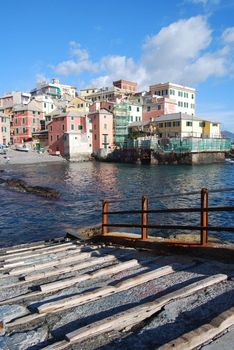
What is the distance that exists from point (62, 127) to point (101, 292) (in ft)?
287

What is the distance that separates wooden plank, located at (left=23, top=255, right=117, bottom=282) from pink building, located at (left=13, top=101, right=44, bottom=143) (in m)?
96.6

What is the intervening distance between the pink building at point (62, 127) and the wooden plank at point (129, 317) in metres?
85.1

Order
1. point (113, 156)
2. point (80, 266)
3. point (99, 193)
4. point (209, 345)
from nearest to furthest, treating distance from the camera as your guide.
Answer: point (209, 345)
point (80, 266)
point (99, 193)
point (113, 156)

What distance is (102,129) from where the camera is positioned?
90.1m

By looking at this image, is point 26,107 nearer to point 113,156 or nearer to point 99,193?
point 113,156

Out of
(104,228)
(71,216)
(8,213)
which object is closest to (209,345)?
(104,228)

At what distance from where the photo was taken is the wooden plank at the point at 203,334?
3.49 m

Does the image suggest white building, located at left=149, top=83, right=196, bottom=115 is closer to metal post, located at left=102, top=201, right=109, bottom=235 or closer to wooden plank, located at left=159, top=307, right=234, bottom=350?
metal post, located at left=102, top=201, right=109, bottom=235

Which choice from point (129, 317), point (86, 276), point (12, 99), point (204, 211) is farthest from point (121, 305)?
point (12, 99)

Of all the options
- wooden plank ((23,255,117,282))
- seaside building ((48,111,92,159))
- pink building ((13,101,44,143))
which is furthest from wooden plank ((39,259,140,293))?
pink building ((13,101,44,143))

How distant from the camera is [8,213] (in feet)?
75.4

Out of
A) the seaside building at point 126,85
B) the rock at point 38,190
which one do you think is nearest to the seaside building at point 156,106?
the seaside building at point 126,85

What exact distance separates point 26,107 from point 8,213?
81.9 m

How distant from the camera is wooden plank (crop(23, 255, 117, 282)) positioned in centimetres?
637
